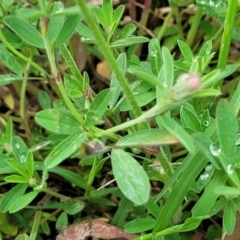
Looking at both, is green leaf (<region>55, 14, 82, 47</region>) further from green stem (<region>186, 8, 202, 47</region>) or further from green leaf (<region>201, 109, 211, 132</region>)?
green stem (<region>186, 8, 202, 47</region>)

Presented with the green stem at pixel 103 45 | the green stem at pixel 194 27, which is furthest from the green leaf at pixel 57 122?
the green stem at pixel 194 27

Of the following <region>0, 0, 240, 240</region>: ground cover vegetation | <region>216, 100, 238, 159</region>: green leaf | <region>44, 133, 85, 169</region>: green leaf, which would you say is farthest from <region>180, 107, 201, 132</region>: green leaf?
<region>44, 133, 85, 169</region>: green leaf

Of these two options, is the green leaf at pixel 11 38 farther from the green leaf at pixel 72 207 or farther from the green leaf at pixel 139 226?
the green leaf at pixel 139 226

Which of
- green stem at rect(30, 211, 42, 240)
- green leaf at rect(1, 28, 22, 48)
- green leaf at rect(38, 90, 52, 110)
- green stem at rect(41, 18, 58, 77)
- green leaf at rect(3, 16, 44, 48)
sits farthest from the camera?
green leaf at rect(38, 90, 52, 110)

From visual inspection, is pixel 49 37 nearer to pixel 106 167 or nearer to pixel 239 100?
pixel 239 100

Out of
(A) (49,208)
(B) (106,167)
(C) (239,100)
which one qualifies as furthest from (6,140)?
(C) (239,100)

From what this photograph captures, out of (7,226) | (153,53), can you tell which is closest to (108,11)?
(153,53)
